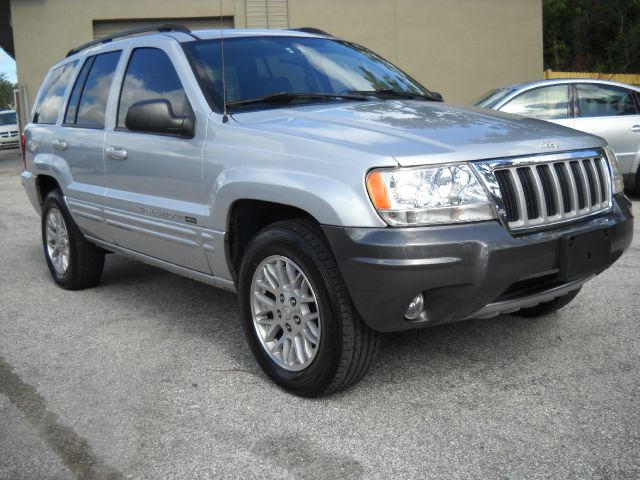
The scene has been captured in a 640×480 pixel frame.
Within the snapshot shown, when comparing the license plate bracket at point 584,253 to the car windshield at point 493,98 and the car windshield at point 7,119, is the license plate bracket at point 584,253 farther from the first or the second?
the car windshield at point 7,119

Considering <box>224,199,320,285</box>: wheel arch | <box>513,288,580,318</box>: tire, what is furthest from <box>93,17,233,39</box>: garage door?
<box>224,199,320,285</box>: wheel arch

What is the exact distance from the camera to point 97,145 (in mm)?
5203

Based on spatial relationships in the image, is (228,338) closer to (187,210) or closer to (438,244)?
(187,210)

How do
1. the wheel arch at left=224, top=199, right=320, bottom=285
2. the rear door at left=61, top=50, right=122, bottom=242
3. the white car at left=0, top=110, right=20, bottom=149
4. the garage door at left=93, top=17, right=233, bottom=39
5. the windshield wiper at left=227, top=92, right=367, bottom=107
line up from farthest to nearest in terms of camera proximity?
the white car at left=0, top=110, right=20, bottom=149, the garage door at left=93, top=17, right=233, bottom=39, the rear door at left=61, top=50, right=122, bottom=242, the windshield wiper at left=227, top=92, right=367, bottom=107, the wheel arch at left=224, top=199, right=320, bottom=285

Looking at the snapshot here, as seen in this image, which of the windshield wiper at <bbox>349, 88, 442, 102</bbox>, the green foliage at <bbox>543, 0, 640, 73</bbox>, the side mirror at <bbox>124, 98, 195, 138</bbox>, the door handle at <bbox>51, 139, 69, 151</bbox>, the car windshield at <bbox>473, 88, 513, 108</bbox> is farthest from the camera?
the green foliage at <bbox>543, 0, 640, 73</bbox>

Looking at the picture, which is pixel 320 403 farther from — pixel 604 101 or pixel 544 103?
pixel 604 101

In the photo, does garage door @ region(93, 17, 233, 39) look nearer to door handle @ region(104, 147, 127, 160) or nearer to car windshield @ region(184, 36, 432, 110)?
door handle @ region(104, 147, 127, 160)

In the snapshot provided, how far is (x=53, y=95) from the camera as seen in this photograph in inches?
247

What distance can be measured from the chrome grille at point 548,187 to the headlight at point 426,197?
0.35 ft

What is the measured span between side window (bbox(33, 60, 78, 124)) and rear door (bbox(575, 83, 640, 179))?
6.16 meters

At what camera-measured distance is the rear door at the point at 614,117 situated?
956 centimetres

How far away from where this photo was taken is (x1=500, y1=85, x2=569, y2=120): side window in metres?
9.53

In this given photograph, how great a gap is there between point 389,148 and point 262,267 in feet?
3.00

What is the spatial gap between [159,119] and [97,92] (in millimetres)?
1502
